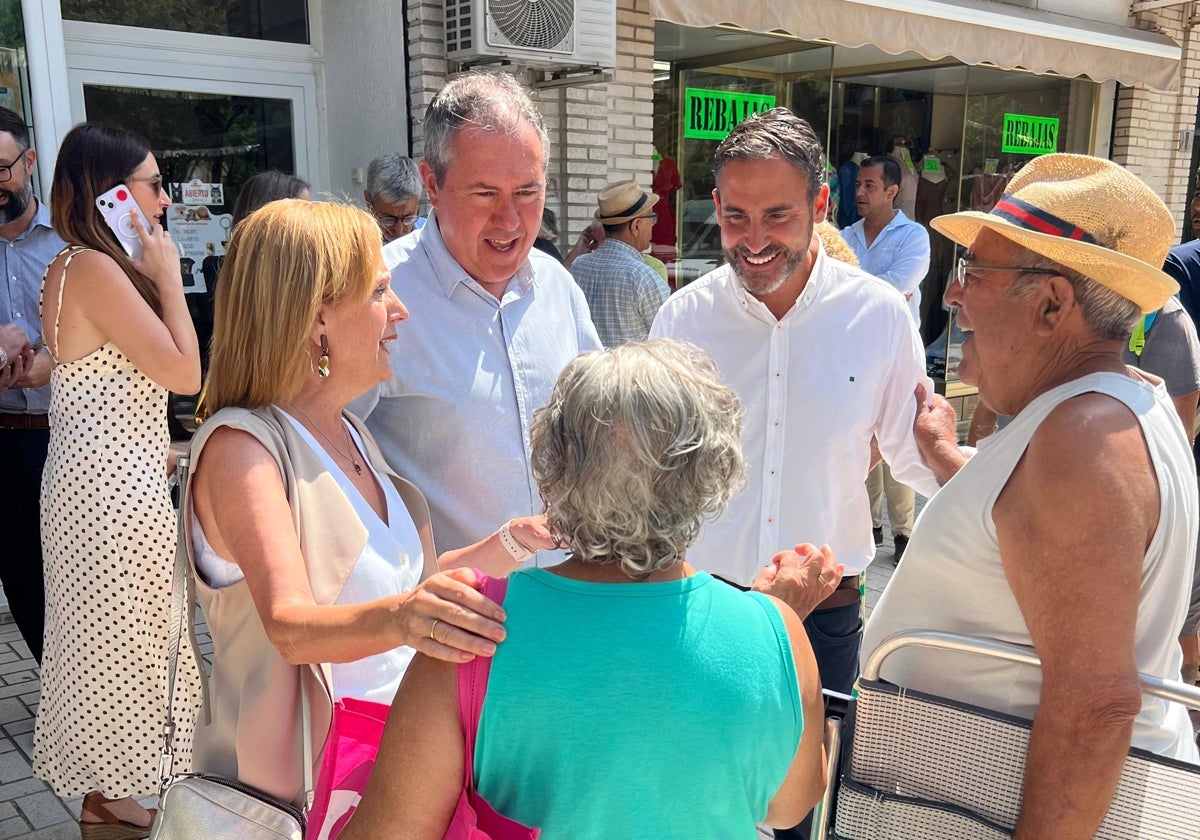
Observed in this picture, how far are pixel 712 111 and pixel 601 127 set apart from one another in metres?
2.50

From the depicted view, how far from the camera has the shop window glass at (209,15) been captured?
16.7ft

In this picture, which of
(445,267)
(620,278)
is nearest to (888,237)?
(620,278)

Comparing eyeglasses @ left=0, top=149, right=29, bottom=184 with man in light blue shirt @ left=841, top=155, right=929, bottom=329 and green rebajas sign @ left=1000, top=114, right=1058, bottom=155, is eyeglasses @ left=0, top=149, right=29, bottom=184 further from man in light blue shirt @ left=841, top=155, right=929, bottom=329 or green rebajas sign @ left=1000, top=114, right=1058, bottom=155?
green rebajas sign @ left=1000, top=114, right=1058, bottom=155

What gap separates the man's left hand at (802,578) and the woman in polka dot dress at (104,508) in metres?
2.02

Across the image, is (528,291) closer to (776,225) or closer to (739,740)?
(776,225)

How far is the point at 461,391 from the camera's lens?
91.1 inches

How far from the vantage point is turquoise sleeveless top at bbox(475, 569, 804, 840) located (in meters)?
1.22

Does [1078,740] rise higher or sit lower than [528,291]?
lower

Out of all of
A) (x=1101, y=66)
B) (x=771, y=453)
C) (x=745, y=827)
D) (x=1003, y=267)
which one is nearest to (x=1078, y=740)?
(x=745, y=827)

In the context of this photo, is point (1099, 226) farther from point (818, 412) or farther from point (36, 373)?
point (36, 373)

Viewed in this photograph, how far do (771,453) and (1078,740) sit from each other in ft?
3.98

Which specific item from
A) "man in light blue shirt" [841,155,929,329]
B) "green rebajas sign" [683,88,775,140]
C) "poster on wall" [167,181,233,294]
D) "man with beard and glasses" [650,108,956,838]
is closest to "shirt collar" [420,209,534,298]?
"man with beard and glasses" [650,108,956,838]

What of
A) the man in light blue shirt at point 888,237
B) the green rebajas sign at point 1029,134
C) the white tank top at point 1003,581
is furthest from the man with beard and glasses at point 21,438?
the green rebajas sign at point 1029,134

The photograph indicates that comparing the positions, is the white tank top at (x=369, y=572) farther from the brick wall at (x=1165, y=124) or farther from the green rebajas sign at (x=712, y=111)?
the brick wall at (x=1165, y=124)
